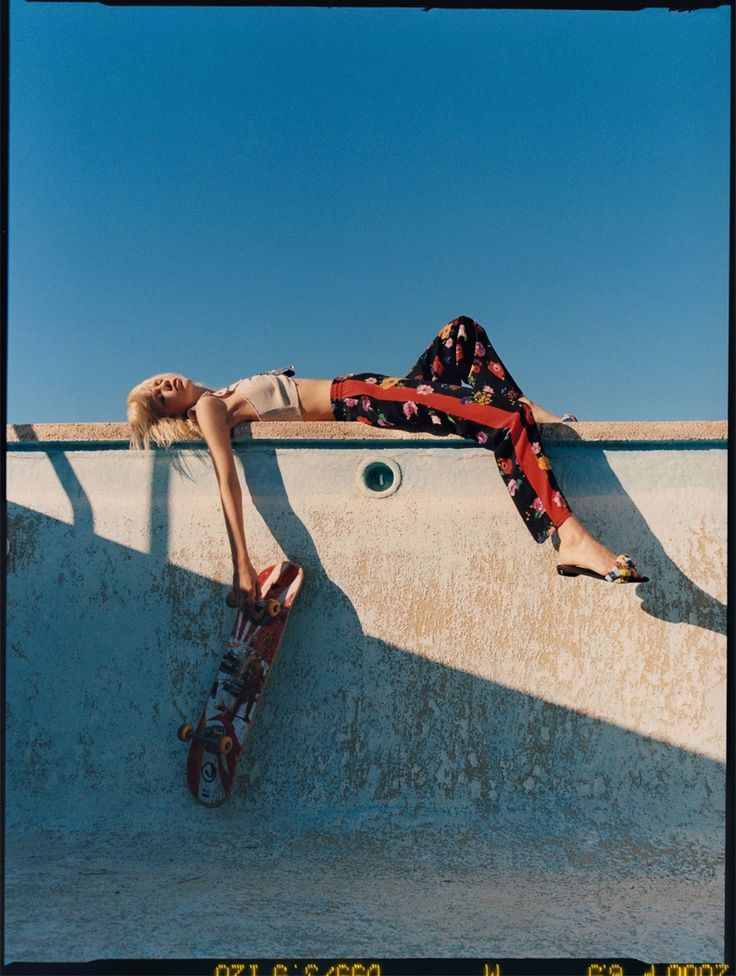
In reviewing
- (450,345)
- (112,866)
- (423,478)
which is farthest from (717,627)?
(112,866)

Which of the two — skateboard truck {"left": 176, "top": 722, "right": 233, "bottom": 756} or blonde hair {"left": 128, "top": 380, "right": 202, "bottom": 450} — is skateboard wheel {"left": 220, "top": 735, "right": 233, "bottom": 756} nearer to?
skateboard truck {"left": 176, "top": 722, "right": 233, "bottom": 756}

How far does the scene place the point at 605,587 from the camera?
10.1 feet

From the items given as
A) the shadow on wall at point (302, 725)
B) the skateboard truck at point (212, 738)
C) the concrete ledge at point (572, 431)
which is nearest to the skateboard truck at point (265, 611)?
the shadow on wall at point (302, 725)

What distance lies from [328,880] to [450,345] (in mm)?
1736

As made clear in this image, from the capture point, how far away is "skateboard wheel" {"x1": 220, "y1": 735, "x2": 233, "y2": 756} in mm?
2934

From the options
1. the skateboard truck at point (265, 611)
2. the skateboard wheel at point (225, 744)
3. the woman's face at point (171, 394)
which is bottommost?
the skateboard wheel at point (225, 744)

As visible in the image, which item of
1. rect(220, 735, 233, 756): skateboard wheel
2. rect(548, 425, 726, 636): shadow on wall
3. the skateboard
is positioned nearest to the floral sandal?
rect(548, 425, 726, 636): shadow on wall

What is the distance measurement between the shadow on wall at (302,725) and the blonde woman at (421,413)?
0.49 ft

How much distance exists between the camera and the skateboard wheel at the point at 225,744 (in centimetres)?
293

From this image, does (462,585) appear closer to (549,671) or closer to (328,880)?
(549,671)

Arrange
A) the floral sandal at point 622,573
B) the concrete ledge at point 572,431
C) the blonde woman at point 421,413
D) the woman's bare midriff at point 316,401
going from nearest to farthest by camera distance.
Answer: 1. the floral sandal at point 622,573
2. the blonde woman at point 421,413
3. the concrete ledge at point 572,431
4. the woman's bare midriff at point 316,401

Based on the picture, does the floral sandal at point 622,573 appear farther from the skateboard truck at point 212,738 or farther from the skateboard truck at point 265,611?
the skateboard truck at point 212,738

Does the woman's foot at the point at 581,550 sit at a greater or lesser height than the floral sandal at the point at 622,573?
greater

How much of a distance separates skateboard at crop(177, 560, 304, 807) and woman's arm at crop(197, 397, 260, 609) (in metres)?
0.05
